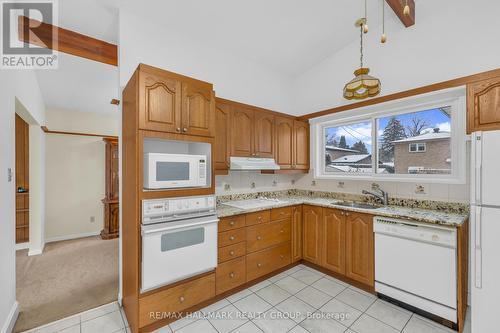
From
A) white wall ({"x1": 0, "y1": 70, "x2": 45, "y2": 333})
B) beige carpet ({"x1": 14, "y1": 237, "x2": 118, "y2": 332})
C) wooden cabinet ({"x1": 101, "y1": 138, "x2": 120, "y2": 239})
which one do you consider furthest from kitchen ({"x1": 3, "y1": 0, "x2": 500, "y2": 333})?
wooden cabinet ({"x1": 101, "y1": 138, "x2": 120, "y2": 239})

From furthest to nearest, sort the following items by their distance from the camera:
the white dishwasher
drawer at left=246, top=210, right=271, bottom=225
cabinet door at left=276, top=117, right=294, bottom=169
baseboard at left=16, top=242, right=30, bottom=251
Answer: baseboard at left=16, top=242, right=30, bottom=251, cabinet door at left=276, top=117, right=294, bottom=169, drawer at left=246, top=210, right=271, bottom=225, the white dishwasher

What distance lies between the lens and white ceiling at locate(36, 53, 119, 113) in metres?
2.96

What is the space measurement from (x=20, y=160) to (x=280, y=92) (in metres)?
4.70

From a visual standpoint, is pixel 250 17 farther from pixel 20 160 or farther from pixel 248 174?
pixel 20 160

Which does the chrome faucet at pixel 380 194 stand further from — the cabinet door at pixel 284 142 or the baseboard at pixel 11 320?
the baseboard at pixel 11 320

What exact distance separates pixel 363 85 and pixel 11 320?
379 cm

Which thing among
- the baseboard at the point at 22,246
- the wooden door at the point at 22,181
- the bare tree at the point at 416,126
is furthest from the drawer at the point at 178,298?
the wooden door at the point at 22,181

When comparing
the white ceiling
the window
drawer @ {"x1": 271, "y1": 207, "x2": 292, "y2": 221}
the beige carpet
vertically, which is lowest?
the beige carpet

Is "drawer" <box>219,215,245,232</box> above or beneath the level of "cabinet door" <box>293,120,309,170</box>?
beneath

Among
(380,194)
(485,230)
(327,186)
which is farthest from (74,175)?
(485,230)

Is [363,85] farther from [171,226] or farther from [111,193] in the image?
[111,193]

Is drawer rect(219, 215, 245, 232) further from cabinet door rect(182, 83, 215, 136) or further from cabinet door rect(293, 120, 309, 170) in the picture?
cabinet door rect(293, 120, 309, 170)

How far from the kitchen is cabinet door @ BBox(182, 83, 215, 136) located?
1 cm

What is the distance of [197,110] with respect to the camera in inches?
82.4
